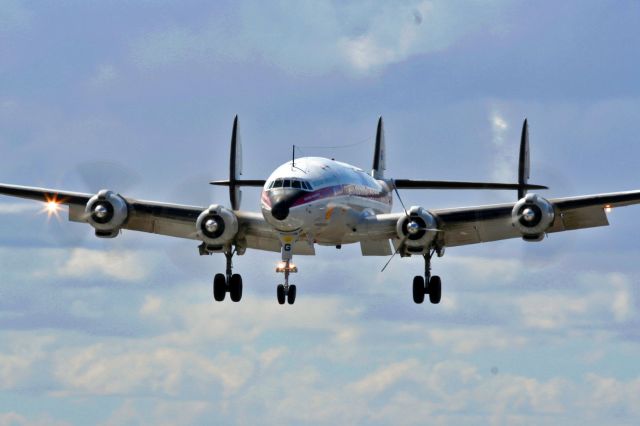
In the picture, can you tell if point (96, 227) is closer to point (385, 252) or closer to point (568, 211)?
point (385, 252)

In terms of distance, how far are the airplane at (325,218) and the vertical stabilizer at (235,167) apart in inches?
31.1

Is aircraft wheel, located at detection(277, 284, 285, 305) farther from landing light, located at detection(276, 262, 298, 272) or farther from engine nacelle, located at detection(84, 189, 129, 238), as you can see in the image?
engine nacelle, located at detection(84, 189, 129, 238)

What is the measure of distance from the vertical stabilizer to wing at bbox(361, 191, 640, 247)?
8.24m

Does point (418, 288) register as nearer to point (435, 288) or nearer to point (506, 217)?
point (435, 288)

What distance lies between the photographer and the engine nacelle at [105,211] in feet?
208

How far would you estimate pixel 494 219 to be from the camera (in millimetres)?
63594

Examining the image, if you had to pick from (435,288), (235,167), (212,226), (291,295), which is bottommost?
(291,295)

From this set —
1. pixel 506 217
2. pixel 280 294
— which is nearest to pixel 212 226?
pixel 280 294

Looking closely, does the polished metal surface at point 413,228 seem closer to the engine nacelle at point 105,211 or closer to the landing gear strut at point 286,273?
the landing gear strut at point 286,273

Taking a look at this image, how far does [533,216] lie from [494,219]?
2.87 m

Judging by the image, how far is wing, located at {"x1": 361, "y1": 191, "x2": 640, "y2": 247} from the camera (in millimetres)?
61688

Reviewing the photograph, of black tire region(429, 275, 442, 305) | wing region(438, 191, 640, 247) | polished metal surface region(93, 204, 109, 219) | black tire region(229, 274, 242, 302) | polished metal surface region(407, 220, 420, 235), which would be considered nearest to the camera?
wing region(438, 191, 640, 247)

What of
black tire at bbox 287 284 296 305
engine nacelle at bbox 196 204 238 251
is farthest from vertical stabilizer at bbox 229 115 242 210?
black tire at bbox 287 284 296 305

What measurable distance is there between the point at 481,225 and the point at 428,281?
415 cm
